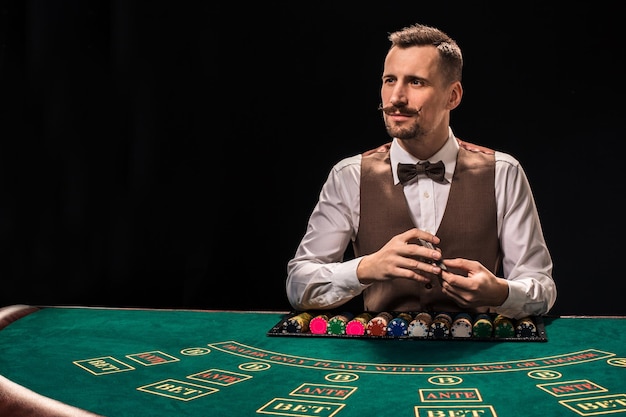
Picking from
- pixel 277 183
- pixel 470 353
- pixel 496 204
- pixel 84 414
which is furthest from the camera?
pixel 277 183

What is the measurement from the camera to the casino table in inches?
65.9

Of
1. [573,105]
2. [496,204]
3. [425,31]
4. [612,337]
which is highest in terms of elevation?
[425,31]

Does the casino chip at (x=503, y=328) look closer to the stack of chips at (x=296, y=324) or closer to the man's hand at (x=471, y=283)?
the man's hand at (x=471, y=283)

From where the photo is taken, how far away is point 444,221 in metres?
2.87

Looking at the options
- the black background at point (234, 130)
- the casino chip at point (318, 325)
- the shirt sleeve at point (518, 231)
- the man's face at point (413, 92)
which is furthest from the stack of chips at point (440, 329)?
the black background at point (234, 130)

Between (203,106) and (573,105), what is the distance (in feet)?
6.01

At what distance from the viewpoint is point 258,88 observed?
12.6 feet

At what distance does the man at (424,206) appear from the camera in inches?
113

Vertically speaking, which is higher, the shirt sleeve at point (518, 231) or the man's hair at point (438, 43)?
the man's hair at point (438, 43)

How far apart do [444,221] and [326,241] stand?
1.64ft

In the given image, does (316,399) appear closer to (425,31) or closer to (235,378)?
(235,378)

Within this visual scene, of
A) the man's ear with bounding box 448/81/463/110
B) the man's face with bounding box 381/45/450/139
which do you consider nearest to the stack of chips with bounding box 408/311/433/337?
the man's face with bounding box 381/45/450/139

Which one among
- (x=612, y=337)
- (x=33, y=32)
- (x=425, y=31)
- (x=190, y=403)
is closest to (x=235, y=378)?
(x=190, y=403)

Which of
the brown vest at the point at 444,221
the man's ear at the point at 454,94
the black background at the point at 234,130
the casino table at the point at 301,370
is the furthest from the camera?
the black background at the point at 234,130
